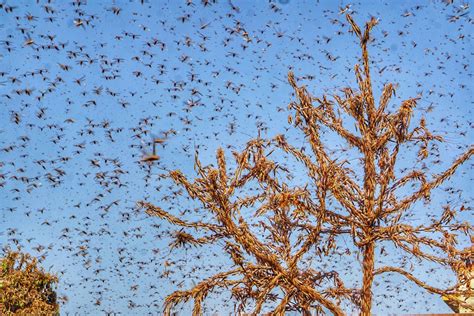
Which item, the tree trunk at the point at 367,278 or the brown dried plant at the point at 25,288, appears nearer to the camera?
the tree trunk at the point at 367,278

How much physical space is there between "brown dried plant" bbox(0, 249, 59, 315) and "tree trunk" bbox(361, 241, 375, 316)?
65.9 feet

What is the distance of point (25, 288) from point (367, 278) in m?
20.5

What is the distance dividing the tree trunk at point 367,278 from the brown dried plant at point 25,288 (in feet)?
65.9

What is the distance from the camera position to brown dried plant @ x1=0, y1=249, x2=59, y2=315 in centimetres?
2438

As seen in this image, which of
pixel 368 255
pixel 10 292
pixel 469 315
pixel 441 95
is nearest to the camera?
pixel 368 255

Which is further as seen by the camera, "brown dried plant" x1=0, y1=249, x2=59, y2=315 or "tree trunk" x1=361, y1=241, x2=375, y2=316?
"brown dried plant" x1=0, y1=249, x2=59, y2=315

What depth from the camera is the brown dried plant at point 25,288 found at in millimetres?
24375

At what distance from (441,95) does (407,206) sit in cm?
Result: 552

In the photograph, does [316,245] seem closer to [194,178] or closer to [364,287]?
[364,287]

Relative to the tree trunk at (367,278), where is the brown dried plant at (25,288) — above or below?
above

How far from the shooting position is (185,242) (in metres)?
6.62

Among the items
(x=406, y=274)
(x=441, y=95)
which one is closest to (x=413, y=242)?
(x=406, y=274)

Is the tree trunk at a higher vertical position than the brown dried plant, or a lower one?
lower

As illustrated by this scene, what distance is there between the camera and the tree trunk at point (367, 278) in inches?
279
